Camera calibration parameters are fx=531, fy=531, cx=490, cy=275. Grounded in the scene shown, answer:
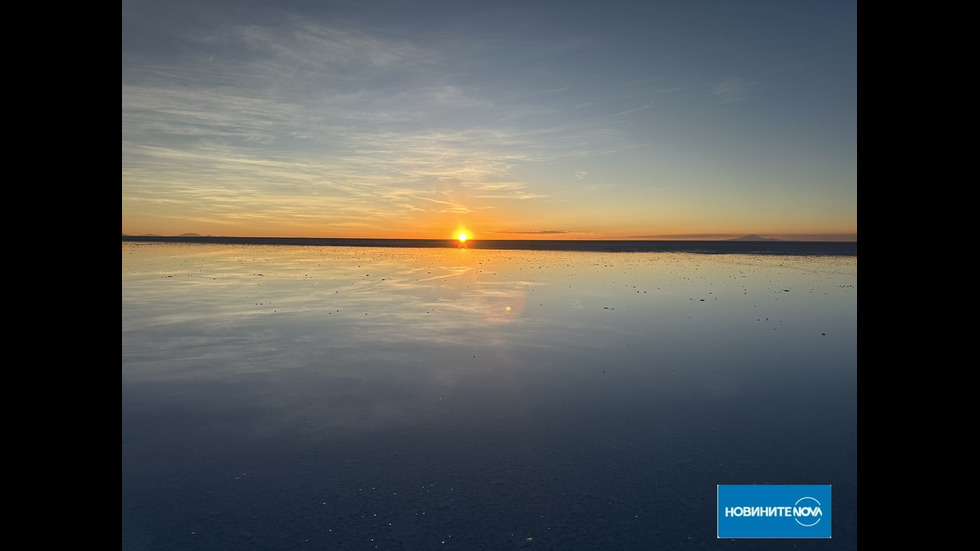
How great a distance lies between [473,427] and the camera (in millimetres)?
7957

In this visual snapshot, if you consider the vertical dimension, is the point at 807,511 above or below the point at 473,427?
below

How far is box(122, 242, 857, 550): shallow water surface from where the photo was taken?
18.0ft

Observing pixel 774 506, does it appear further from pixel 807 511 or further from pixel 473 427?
pixel 473 427

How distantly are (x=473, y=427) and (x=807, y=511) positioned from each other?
14.1 feet

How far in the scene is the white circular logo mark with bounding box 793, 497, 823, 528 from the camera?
5.52 m

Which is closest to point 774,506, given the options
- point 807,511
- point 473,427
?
point 807,511

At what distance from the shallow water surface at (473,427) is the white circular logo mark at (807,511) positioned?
0.68ft

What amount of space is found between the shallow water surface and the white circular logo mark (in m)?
0.21

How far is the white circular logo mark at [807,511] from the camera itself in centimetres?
552

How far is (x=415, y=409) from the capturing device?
8.75 m
